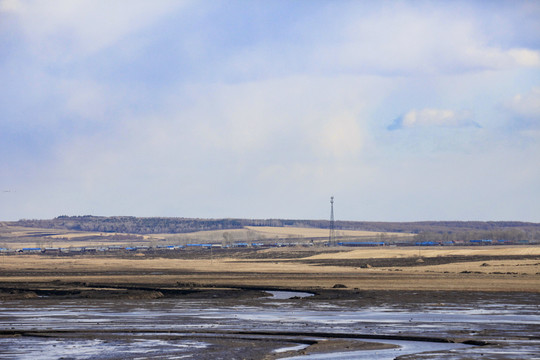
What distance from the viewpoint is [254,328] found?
3172 cm

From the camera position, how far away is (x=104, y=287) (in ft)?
203

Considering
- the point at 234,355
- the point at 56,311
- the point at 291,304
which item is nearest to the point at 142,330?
the point at 234,355

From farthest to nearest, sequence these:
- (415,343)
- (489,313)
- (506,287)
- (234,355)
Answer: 1. (506,287)
2. (489,313)
3. (415,343)
4. (234,355)

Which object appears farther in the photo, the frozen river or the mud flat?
the mud flat

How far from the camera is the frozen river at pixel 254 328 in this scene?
983 inches

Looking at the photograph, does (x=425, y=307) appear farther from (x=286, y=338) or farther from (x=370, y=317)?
(x=286, y=338)

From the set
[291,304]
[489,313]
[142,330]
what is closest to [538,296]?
[489,313]

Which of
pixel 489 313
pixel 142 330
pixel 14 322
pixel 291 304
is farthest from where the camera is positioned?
pixel 291 304

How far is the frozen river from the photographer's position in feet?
81.9

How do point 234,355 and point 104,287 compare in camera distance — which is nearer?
point 234,355

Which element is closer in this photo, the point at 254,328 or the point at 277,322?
the point at 254,328

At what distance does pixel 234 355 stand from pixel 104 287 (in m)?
39.5

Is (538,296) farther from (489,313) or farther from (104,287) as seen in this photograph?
(104,287)

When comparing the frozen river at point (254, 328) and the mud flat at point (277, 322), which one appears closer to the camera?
the frozen river at point (254, 328)
